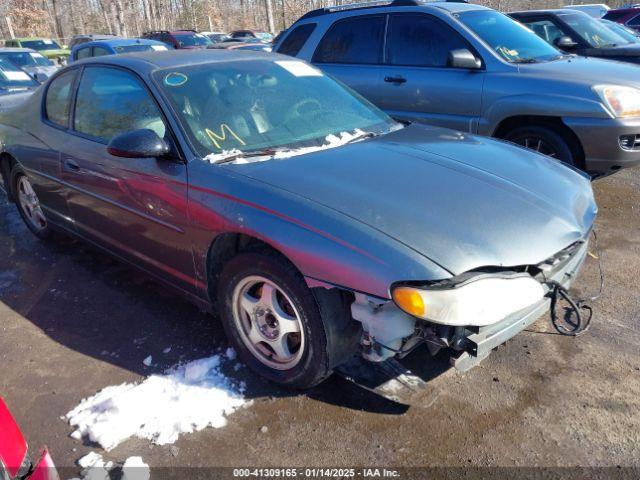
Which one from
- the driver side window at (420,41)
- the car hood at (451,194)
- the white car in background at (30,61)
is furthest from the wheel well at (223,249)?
the white car in background at (30,61)

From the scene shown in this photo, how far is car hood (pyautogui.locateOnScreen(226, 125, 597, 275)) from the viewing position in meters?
2.14

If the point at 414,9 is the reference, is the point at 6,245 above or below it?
below

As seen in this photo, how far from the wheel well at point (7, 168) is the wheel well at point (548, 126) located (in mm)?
4511

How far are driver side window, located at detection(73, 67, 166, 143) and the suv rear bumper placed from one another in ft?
11.6

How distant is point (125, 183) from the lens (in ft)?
10.2

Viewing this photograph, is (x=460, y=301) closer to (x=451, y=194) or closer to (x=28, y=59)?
(x=451, y=194)

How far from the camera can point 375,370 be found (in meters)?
2.64

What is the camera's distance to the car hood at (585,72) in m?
4.66

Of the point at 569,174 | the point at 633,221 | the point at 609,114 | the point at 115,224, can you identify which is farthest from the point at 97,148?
the point at 633,221

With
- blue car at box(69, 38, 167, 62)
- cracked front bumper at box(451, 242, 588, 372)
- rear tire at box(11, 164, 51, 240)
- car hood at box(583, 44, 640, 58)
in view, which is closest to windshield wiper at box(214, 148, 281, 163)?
cracked front bumper at box(451, 242, 588, 372)

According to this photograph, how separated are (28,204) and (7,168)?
0.42 metres

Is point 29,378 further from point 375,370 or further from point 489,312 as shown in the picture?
point 489,312

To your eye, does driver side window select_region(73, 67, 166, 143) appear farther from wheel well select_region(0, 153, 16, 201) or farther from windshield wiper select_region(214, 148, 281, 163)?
wheel well select_region(0, 153, 16, 201)

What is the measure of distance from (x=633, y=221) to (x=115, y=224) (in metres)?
4.31
